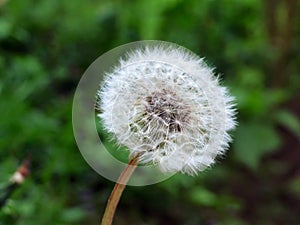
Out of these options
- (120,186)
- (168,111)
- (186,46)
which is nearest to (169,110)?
(168,111)

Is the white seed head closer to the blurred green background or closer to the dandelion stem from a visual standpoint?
the dandelion stem

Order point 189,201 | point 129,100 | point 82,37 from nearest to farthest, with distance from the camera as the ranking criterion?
point 129,100 → point 189,201 → point 82,37

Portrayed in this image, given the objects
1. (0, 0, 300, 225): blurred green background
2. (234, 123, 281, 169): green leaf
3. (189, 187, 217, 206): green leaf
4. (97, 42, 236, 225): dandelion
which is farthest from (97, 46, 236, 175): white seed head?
(234, 123, 281, 169): green leaf

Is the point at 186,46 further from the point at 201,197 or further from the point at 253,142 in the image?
the point at 201,197

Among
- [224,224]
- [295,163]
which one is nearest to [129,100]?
[224,224]

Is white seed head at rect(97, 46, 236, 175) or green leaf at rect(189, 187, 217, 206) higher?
white seed head at rect(97, 46, 236, 175)

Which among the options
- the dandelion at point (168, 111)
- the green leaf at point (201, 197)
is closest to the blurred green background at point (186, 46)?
the green leaf at point (201, 197)

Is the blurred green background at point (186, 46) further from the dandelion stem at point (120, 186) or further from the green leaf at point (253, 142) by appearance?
the dandelion stem at point (120, 186)

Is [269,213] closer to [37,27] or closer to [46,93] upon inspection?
[46,93]
